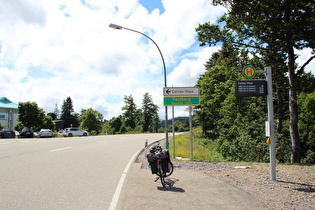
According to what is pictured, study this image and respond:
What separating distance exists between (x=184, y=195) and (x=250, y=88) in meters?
3.79

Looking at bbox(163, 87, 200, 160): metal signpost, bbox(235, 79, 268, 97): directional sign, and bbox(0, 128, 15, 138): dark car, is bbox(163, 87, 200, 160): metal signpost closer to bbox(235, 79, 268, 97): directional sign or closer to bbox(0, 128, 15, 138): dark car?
bbox(235, 79, 268, 97): directional sign

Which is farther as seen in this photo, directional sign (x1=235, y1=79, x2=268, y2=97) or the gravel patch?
directional sign (x1=235, y1=79, x2=268, y2=97)

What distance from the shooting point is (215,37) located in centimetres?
1269

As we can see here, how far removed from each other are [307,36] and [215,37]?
13.6ft

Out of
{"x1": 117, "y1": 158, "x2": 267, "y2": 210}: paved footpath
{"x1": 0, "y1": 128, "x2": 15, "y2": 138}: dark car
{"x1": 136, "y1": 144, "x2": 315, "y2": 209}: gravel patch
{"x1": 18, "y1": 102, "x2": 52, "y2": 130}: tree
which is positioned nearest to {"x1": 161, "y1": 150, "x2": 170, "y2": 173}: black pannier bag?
{"x1": 117, "y1": 158, "x2": 267, "y2": 210}: paved footpath

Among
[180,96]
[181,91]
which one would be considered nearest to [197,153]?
[180,96]

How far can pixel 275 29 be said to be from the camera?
11305mm

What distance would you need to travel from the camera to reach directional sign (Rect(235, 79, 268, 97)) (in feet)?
23.6

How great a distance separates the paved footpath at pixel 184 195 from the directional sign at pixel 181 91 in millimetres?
5193

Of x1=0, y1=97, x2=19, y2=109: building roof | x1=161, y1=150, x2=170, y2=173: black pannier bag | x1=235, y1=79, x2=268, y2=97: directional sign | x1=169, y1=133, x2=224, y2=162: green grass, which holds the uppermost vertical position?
x1=0, y1=97, x2=19, y2=109: building roof

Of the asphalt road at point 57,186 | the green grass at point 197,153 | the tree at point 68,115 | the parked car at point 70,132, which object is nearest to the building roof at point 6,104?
the tree at point 68,115

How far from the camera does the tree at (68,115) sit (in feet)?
402

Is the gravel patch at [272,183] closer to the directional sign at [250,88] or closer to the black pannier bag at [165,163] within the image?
the black pannier bag at [165,163]

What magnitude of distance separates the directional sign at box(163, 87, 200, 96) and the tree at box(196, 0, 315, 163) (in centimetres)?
286
